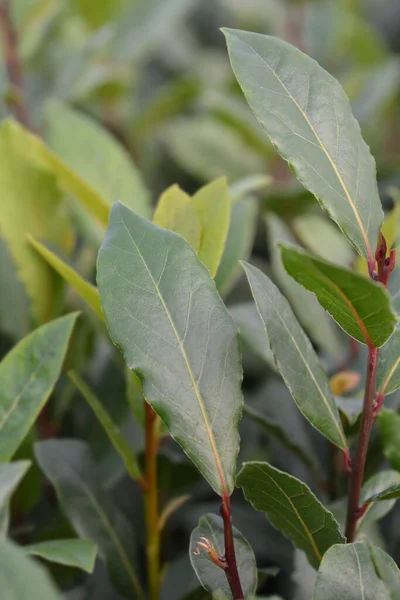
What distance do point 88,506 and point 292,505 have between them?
24cm

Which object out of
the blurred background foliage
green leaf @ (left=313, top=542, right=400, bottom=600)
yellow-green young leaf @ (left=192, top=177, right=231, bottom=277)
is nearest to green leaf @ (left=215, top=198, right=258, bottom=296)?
the blurred background foliage

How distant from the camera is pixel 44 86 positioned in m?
1.44

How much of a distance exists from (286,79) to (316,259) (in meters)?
0.19

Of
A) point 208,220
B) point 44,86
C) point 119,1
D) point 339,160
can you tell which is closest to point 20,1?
point 44,86

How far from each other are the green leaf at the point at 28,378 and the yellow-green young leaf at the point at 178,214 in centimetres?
13

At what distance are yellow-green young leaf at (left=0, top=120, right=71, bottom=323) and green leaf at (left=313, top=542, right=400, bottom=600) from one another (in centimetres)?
48

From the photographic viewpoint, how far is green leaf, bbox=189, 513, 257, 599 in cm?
59

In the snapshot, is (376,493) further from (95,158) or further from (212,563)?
(95,158)

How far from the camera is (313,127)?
1.93 feet

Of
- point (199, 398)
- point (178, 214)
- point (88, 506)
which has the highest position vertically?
point (178, 214)

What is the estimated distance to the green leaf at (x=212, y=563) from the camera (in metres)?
0.59

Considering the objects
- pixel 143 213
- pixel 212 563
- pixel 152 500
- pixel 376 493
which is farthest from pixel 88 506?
pixel 143 213

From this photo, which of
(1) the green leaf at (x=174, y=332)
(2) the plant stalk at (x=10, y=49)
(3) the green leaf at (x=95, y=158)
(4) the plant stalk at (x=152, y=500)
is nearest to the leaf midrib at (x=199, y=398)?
(1) the green leaf at (x=174, y=332)

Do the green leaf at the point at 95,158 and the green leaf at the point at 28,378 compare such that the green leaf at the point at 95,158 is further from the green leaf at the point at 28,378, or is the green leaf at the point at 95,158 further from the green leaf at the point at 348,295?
the green leaf at the point at 348,295
